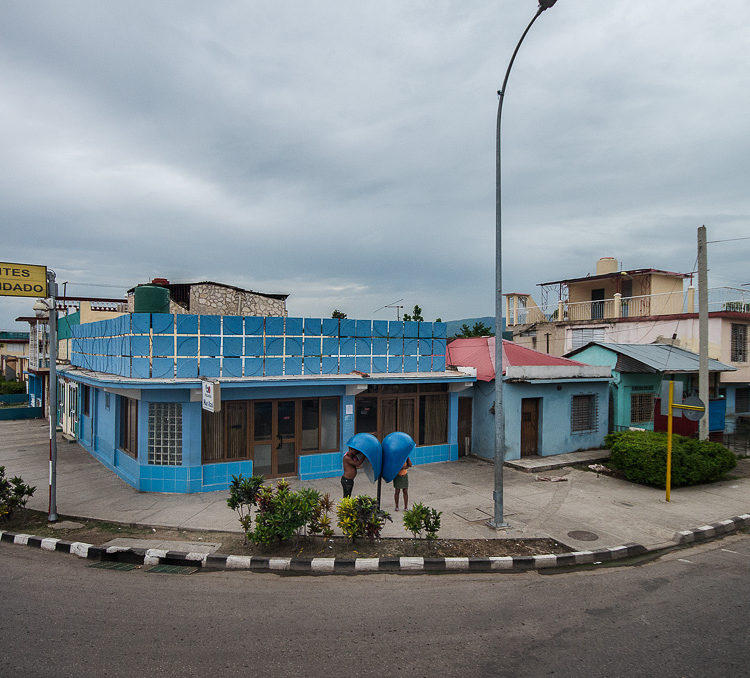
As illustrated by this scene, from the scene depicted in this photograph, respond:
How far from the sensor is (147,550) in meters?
8.63

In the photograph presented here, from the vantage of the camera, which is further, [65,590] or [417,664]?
[65,590]

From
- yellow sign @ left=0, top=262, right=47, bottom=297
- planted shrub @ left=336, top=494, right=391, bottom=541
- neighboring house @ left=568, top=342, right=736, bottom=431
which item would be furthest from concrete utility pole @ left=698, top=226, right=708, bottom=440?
yellow sign @ left=0, top=262, right=47, bottom=297

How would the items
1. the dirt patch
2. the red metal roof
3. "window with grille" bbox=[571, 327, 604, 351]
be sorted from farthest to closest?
"window with grille" bbox=[571, 327, 604, 351], the red metal roof, the dirt patch

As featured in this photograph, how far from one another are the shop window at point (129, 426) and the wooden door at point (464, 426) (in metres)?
10.5

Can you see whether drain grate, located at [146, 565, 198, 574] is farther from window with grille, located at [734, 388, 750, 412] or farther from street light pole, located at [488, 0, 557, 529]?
window with grille, located at [734, 388, 750, 412]

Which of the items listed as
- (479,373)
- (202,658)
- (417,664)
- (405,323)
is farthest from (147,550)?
(479,373)

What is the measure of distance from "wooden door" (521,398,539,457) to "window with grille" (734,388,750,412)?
1314 centimetres

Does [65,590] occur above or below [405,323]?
below

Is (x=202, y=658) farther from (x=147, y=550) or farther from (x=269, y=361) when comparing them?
(x=269, y=361)

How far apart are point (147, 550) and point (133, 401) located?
634cm

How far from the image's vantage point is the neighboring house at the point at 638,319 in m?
22.9

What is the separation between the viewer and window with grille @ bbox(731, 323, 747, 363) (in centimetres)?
2292

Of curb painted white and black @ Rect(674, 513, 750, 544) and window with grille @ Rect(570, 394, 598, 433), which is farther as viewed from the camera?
window with grille @ Rect(570, 394, 598, 433)

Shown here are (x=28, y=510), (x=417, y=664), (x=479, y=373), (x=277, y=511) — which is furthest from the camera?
(x=479, y=373)
